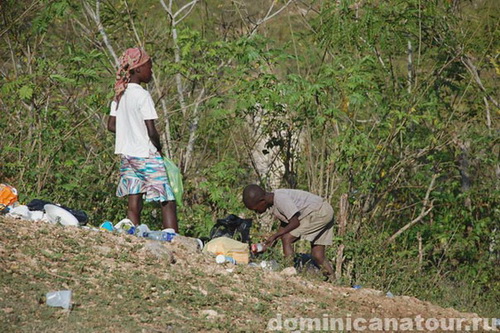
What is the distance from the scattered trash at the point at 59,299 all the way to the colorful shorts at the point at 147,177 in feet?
6.15

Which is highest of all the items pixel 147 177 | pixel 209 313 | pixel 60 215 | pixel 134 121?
pixel 134 121

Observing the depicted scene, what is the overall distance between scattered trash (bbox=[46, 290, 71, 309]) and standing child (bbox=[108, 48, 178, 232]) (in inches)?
74.1

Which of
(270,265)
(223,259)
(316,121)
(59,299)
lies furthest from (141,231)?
(316,121)

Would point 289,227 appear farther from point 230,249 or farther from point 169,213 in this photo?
point 169,213

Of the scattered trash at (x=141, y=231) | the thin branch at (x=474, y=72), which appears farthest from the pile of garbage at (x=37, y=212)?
the thin branch at (x=474, y=72)

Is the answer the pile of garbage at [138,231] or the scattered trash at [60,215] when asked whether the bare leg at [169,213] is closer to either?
the pile of garbage at [138,231]

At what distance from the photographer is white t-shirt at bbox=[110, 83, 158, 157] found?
6.25 m

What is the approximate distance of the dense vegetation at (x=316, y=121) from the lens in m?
7.32

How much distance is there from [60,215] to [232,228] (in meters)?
1.49

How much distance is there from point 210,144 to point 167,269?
9.90ft

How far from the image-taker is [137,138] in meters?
6.31

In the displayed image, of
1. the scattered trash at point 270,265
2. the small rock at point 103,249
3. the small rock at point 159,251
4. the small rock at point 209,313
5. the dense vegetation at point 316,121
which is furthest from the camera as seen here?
the dense vegetation at point 316,121

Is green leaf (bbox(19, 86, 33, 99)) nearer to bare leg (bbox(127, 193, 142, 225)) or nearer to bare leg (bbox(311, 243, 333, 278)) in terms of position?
bare leg (bbox(127, 193, 142, 225))

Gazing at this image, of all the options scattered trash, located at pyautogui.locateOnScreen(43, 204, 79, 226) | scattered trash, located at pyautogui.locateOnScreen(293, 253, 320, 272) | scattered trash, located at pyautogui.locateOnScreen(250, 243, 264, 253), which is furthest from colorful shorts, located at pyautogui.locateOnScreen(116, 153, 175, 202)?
scattered trash, located at pyautogui.locateOnScreen(293, 253, 320, 272)
